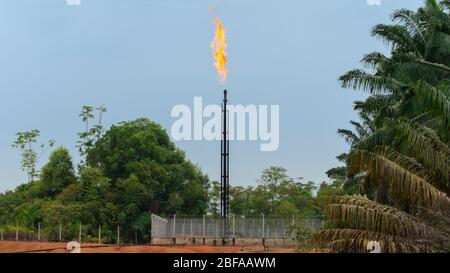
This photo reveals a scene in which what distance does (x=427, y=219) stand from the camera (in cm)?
1405

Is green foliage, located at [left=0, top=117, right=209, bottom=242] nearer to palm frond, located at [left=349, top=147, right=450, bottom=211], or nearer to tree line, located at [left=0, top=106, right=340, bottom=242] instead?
tree line, located at [left=0, top=106, right=340, bottom=242]

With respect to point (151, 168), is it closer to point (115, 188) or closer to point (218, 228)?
point (115, 188)

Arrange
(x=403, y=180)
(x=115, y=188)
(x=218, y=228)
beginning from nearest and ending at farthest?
(x=403, y=180)
(x=218, y=228)
(x=115, y=188)

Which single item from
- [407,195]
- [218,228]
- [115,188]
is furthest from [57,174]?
[407,195]

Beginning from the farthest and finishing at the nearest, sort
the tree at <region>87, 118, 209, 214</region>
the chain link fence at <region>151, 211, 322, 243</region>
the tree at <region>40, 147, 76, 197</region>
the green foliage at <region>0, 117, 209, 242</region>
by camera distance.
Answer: the tree at <region>40, 147, 76, 197</region> → the tree at <region>87, 118, 209, 214</region> → the green foliage at <region>0, 117, 209, 242</region> → the chain link fence at <region>151, 211, 322, 243</region>

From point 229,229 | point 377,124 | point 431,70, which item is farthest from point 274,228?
point 431,70

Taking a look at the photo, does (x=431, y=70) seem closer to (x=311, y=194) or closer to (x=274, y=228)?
(x=274, y=228)

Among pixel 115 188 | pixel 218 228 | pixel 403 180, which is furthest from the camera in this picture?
pixel 115 188

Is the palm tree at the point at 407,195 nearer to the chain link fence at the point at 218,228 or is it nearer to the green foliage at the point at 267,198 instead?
the chain link fence at the point at 218,228

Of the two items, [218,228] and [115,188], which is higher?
[115,188]

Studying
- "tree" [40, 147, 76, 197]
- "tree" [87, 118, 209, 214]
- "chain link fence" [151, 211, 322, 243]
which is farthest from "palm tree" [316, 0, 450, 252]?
"tree" [40, 147, 76, 197]

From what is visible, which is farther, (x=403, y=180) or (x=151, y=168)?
(x=151, y=168)

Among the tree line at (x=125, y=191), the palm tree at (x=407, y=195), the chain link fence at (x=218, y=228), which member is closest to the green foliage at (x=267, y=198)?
the tree line at (x=125, y=191)
